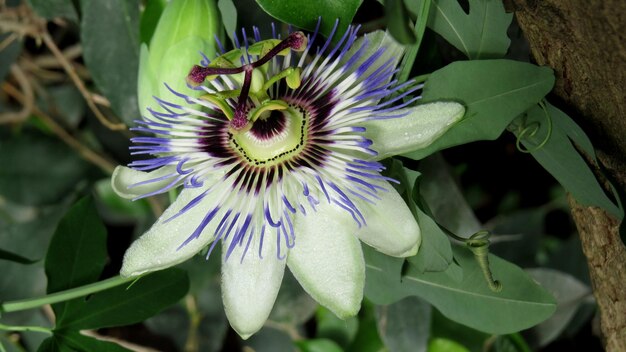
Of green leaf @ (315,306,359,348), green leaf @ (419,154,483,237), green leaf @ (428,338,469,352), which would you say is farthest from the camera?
green leaf @ (315,306,359,348)

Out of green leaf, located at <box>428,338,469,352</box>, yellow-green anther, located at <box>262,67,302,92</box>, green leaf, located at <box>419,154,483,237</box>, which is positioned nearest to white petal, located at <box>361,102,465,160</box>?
yellow-green anther, located at <box>262,67,302,92</box>

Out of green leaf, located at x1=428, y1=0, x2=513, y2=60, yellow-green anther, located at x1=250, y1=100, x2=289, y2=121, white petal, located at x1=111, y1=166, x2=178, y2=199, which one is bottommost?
white petal, located at x1=111, y1=166, x2=178, y2=199

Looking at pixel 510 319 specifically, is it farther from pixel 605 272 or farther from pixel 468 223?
pixel 468 223

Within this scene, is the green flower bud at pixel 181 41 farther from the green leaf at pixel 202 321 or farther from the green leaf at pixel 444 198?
the green leaf at pixel 202 321

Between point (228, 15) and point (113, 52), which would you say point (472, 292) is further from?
point (113, 52)

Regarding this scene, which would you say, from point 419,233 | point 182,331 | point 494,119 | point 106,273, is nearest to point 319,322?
point 182,331

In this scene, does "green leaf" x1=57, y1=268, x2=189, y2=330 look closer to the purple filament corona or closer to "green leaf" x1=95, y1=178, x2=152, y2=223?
the purple filament corona
